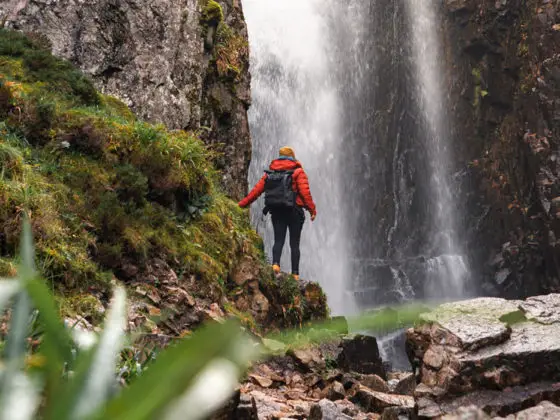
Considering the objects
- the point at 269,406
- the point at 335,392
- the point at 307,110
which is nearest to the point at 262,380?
the point at 335,392

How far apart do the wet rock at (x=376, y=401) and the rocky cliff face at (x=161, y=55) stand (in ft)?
17.9

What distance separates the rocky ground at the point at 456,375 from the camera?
412 cm

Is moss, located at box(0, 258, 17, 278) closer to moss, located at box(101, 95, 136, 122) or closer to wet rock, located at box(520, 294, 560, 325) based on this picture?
moss, located at box(101, 95, 136, 122)

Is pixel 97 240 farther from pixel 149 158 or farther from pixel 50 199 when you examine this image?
pixel 149 158

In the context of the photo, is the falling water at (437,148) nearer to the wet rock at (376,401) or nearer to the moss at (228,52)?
the moss at (228,52)

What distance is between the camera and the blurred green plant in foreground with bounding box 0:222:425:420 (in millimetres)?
310

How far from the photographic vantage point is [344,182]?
22.3m

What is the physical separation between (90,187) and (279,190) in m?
4.36

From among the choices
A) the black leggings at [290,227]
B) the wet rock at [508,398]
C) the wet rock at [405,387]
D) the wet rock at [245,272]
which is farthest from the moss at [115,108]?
the wet rock at [508,398]

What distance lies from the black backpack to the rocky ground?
12.1ft

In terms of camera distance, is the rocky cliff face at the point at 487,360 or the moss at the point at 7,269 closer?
the moss at the point at 7,269

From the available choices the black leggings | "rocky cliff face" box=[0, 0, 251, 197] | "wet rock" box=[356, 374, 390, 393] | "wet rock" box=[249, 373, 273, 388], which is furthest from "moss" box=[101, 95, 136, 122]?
"wet rock" box=[356, 374, 390, 393]

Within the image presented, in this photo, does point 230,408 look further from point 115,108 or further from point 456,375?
point 115,108

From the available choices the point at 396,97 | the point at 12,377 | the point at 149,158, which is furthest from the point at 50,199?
the point at 396,97
